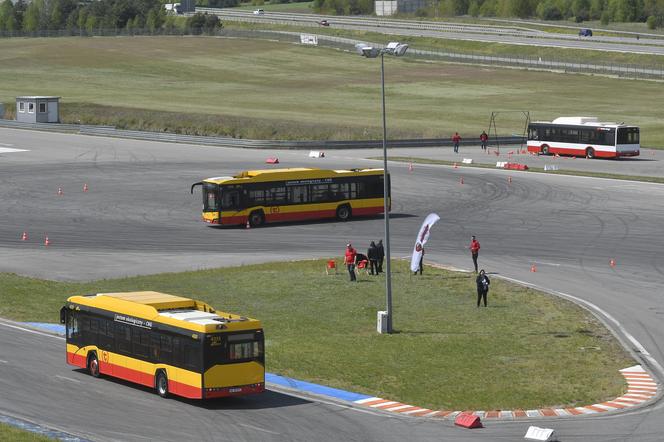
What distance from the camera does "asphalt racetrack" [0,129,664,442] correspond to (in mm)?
32094

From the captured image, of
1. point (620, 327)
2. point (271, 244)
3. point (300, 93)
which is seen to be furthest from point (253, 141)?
point (620, 327)

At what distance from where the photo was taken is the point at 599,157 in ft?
344

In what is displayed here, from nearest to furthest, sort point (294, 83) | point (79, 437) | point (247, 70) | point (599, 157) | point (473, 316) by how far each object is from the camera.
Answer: point (79, 437)
point (473, 316)
point (599, 157)
point (294, 83)
point (247, 70)

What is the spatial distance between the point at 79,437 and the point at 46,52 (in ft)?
569

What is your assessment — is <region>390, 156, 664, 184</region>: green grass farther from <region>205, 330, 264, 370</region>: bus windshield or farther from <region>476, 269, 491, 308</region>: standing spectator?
<region>205, 330, 264, 370</region>: bus windshield

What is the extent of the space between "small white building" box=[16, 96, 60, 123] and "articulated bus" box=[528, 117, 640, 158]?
49.2 m

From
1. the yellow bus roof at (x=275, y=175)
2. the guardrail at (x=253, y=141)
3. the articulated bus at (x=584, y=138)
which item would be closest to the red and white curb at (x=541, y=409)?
the yellow bus roof at (x=275, y=175)

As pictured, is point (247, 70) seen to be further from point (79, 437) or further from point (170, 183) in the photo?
point (79, 437)

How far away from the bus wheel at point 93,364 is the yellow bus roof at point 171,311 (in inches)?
58.9

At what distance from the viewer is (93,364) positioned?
37.2m

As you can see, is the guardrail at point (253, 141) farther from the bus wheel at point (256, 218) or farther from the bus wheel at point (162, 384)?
the bus wheel at point (162, 384)

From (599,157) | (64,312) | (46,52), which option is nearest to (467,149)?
(599,157)

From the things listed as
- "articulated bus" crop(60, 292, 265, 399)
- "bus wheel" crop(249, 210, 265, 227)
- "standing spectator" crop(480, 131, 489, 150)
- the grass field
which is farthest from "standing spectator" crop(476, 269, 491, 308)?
the grass field

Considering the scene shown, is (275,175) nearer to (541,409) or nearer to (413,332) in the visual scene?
(413,332)
